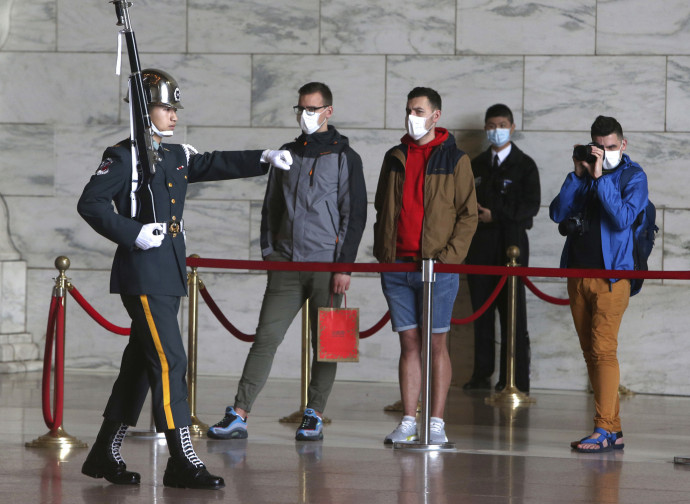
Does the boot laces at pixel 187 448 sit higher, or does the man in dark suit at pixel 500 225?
the man in dark suit at pixel 500 225

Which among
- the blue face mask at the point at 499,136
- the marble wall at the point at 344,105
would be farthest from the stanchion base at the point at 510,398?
the blue face mask at the point at 499,136

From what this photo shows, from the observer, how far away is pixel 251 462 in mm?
6172

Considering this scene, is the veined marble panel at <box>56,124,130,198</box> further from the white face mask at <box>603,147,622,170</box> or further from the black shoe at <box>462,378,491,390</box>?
the white face mask at <box>603,147,622,170</box>

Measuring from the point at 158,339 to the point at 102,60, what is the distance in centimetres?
594

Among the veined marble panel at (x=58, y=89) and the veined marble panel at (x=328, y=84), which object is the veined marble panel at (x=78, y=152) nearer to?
the veined marble panel at (x=58, y=89)

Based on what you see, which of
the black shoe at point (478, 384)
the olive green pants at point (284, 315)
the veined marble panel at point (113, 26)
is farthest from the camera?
the veined marble panel at point (113, 26)

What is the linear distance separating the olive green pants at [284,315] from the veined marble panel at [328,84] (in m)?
3.59

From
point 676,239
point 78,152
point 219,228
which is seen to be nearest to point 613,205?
point 676,239

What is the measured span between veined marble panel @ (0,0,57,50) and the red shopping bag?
5253mm

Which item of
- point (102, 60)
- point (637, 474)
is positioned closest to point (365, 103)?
point (102, 60)

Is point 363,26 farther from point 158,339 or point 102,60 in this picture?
point 158,339

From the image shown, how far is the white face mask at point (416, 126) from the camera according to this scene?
688 centimetres

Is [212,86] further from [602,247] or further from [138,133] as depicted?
[138,133]

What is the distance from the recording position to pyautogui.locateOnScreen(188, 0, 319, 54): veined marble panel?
1060cm
